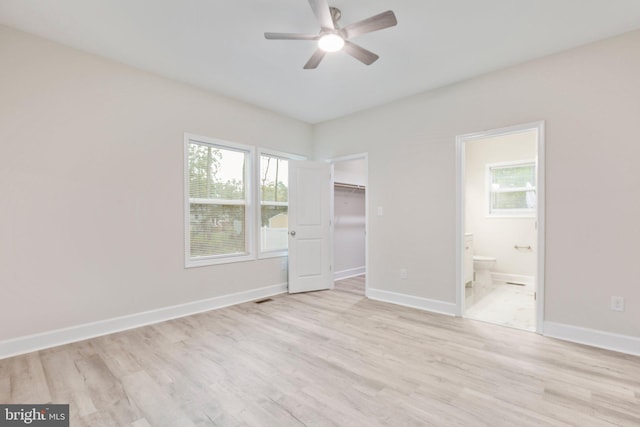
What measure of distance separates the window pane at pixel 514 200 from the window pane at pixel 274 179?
3925 mm

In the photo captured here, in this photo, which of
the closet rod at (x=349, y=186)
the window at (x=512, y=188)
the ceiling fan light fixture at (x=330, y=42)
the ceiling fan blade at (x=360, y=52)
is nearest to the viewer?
the ceiling fan light fixture at (x=330, y=42)

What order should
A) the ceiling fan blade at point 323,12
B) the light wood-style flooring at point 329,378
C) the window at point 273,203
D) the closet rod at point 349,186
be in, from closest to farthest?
the light wood-style flooring at point 329,378 → the ceiling fan blade at point 323,12 → the window at point 273,203 → the closet rod at point 349,186

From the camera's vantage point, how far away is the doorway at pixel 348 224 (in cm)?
552

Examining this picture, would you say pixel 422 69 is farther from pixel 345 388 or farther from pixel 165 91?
pixel 345 388

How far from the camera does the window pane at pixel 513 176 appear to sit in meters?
5.13

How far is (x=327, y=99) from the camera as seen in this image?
4.03 m

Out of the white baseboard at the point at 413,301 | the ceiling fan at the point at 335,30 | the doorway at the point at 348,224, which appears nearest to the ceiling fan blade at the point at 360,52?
the ceiling fan at the point at 335,30

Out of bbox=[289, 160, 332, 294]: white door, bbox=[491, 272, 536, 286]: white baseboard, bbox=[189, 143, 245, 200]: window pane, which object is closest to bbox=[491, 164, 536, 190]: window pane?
bbox=[491, 272, 536, 286]: white baseboard

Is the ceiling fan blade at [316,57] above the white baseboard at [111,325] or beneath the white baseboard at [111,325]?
above

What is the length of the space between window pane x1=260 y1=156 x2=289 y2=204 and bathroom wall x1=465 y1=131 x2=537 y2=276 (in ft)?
10.8

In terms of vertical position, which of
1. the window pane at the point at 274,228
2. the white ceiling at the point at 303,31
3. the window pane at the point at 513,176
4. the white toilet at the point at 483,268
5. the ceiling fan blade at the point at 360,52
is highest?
the white ceiling at the point at 303,31

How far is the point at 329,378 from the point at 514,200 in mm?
4900

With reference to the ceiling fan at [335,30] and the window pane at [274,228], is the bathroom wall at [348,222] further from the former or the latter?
the ceiling fan at [335,30]

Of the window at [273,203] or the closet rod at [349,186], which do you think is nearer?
the window at [273,203]
